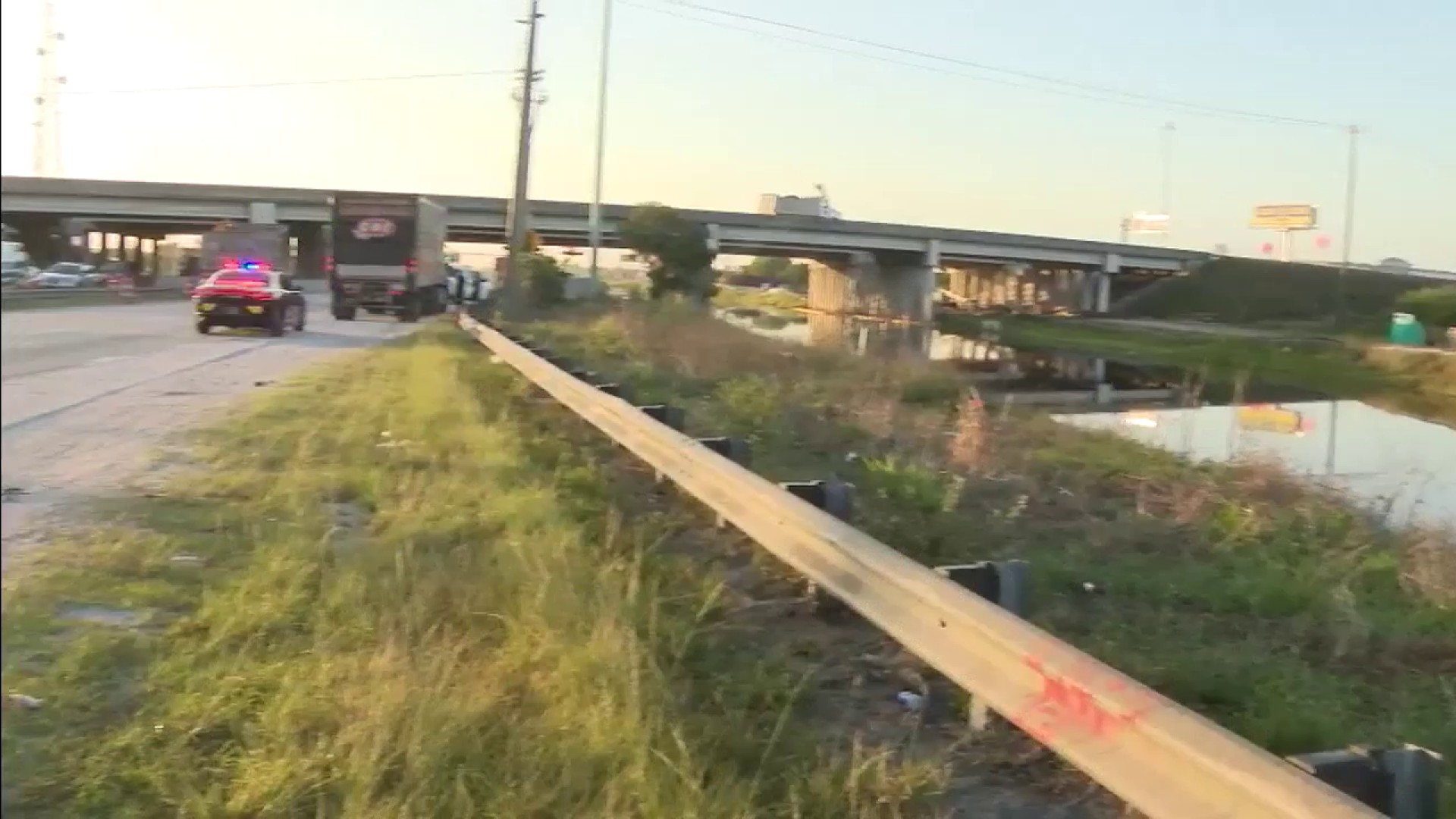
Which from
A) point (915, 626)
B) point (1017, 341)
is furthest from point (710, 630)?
point (1017, 341)

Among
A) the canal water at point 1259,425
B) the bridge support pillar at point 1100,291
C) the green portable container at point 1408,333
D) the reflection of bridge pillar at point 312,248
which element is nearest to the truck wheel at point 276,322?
the reflection of bridge pillar at point 312,248

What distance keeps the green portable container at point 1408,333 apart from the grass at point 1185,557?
1682 inches

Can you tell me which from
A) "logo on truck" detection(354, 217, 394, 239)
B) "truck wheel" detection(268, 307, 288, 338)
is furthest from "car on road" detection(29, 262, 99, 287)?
"logo on truck" detection(354, 217, 394, 239)

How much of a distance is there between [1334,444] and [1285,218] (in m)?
93.3

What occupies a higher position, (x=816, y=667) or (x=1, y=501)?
(x=1, y=501)

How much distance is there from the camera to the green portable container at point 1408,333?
51219mm

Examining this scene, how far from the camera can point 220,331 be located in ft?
89.4

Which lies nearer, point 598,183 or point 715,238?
point 598,183

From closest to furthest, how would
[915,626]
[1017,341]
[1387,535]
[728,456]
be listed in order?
[915,626] < [728,456] < [1387,535] < [1017,341]

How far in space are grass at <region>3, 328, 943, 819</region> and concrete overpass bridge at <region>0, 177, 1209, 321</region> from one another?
16523mm

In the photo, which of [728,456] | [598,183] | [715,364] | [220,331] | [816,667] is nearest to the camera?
[816,667]

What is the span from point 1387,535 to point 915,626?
19.3ft

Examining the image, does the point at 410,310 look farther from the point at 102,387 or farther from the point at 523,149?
the point at 102,387

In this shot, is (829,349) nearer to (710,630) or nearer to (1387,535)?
(1387,535)
